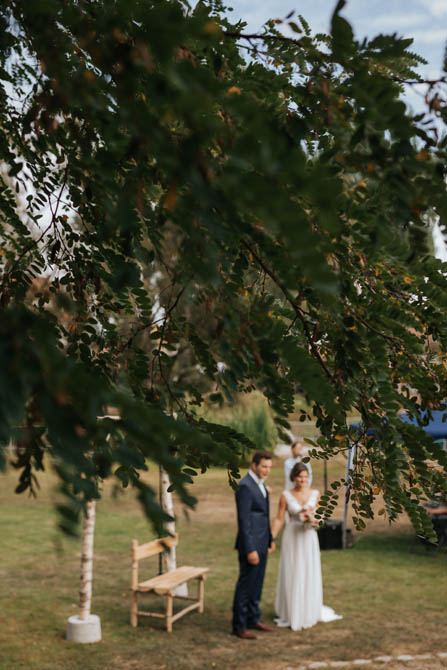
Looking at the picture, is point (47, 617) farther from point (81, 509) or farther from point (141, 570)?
point (81, 509)

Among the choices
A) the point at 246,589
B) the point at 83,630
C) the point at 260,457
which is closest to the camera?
the point at 83,630

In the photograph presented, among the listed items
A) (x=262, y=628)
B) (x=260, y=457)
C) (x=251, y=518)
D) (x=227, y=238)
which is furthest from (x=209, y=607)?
(x=227, y=238)

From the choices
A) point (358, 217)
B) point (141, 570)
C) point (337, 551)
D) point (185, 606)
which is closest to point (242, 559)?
point (185, 606)

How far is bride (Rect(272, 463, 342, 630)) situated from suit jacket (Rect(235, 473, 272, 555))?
0.55 m

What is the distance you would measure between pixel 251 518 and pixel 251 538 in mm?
237

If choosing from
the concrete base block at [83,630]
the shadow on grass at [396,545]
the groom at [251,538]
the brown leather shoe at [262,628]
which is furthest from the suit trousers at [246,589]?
the shadow on grass at [396,545]

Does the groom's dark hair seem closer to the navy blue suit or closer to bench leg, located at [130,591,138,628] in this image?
the navy blue suit

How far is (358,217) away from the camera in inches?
95.1

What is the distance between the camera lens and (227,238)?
1.79 m

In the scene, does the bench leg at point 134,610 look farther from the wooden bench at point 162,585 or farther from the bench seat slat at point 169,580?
the bench seat slat at point 169,580

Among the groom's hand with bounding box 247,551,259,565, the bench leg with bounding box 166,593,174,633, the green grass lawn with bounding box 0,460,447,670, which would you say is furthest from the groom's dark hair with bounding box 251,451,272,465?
the bench leg with bounding box 166,593,174,633

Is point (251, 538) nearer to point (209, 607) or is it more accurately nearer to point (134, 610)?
point (134, 610)

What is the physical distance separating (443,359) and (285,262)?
115cm

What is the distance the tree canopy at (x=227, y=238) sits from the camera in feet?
4.27
